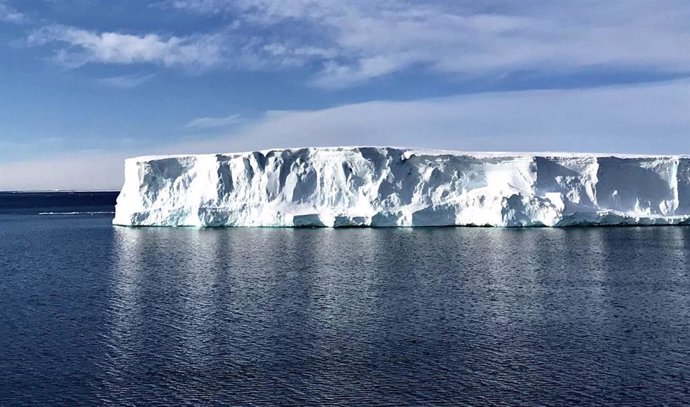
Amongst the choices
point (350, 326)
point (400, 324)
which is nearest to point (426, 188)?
point (400, 324)

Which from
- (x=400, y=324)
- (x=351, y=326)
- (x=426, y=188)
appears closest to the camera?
(x=351, y=326)

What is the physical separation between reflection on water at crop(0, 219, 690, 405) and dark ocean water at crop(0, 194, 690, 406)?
→ 0.05 metres

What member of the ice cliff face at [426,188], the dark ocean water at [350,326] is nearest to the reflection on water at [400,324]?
the dark ocean water at [350,326]

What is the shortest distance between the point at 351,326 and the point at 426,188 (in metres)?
23.8

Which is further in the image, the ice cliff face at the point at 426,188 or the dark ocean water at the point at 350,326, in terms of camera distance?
the ice cliff face at the point at 426,188

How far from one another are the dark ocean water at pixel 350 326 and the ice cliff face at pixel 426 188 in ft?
30.3

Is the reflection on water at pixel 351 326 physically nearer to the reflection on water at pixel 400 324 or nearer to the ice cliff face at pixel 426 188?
the reflection on water at pixel 400 324

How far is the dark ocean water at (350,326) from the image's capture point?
10852mm

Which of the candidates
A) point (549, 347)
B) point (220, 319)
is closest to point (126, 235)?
point (220, 319)

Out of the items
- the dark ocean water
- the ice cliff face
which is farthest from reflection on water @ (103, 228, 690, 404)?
the ice cliff face

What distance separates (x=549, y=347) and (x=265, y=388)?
222 inches

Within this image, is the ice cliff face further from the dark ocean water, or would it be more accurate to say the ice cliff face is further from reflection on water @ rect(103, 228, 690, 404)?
reflection on water @ rect(103, 228, 690, 404)

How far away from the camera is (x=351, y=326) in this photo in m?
14.8

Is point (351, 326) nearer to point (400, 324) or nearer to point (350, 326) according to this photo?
point (350, 326)
